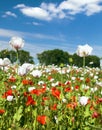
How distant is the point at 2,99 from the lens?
5.19 metres

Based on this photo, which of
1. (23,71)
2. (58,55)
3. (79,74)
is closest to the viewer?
(23,71)

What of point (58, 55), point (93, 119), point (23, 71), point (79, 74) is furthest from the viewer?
point (58, 55)

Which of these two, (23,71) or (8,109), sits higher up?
(23,71)

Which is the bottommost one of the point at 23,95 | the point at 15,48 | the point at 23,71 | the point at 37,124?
the point at 37,124

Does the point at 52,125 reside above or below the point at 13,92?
below

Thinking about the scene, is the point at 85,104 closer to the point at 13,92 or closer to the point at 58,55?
the point at 13,92

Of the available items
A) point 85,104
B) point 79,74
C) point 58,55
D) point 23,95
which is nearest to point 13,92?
point 23,95

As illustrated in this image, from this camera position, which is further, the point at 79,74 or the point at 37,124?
the point at 79,74

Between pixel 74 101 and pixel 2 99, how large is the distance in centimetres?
121

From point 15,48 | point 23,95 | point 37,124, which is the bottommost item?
point 37,124

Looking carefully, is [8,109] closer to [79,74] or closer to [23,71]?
[23,71]

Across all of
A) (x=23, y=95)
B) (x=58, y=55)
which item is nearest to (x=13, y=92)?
(x=23, y=95)

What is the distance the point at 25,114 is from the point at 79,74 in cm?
1038

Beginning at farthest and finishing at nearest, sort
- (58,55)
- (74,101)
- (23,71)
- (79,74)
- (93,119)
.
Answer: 1. (58,55)
2. (79,74)
3. (74,101)
4. (93,119)
5. (23,71)
